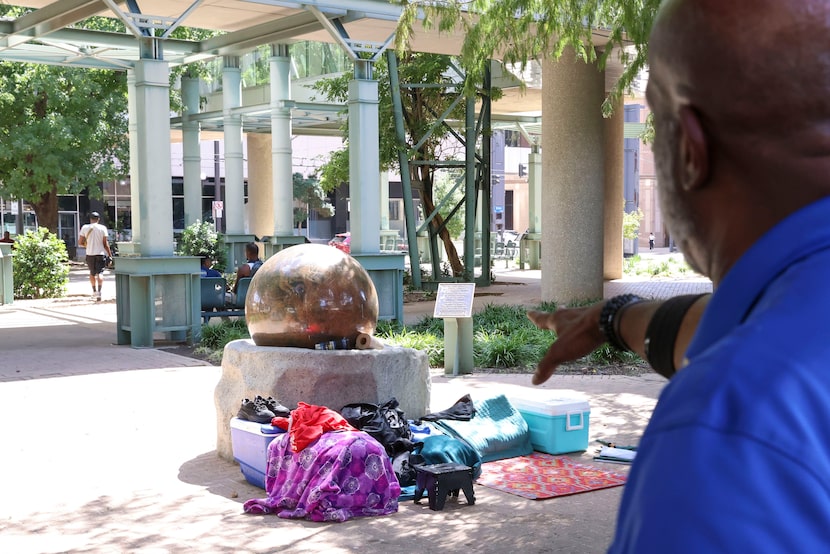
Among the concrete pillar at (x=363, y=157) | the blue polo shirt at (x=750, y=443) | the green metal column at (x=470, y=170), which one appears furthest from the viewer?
the green metal column at (x=470, y=170)

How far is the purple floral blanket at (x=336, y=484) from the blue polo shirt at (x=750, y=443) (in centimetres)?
577

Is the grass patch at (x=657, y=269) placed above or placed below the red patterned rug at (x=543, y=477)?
above

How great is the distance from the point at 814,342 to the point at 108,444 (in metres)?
8.32

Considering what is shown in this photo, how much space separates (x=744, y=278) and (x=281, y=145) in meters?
21.6

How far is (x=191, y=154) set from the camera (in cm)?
2769

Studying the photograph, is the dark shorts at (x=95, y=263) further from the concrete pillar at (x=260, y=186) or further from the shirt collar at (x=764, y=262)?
the shirt collar at (x=764, y=262)

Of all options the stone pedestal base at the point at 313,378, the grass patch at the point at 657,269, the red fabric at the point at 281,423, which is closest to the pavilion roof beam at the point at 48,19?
the stone pedestal base at the point at 313,378

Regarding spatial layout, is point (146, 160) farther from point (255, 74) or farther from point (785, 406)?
point (255, 74)

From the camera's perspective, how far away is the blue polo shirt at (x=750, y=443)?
746mm

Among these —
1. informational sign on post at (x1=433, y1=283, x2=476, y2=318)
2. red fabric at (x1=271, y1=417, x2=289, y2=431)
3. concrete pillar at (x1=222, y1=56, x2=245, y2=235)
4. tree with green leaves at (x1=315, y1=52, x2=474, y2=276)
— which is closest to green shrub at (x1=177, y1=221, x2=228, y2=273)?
concrete pillar at (x1=222, y1=56, x2=245, y2=235)

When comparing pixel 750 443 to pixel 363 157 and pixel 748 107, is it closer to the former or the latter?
pixel 748 107

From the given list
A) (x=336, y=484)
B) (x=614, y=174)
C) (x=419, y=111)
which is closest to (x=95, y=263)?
(x=419, y=111)

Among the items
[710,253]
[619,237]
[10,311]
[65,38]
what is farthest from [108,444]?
[619,237]

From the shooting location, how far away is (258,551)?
5.82 meters
